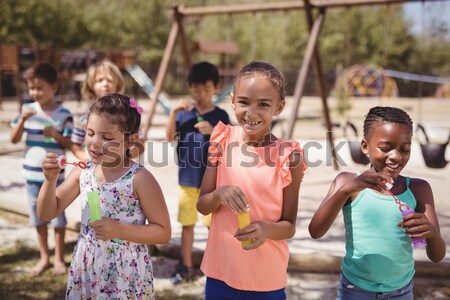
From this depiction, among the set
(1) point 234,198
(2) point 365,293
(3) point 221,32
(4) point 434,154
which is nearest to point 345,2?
(4) point 434,154

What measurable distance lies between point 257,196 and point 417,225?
0.57 m

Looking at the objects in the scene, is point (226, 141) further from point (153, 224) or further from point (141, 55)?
point (141, 55)

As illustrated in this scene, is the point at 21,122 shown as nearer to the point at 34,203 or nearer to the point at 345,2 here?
the point at 34,203

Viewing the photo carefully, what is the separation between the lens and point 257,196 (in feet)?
5.77

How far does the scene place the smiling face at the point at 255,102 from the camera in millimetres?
1735

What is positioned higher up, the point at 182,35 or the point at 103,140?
the point at 182,35

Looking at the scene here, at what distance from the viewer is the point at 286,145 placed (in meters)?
1.80

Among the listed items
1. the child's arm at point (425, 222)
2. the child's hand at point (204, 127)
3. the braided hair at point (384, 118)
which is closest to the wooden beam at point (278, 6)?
the child's hand at point (204, 127)

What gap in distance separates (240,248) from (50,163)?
800 millimetres

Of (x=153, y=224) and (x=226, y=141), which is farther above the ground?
(x=226, y=141)

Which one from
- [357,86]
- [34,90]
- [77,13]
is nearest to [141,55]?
[77,13]

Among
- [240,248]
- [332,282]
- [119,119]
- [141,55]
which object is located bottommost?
[332,282]

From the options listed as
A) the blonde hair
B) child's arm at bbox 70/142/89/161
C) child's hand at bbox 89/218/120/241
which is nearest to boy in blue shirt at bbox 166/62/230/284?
the blonde hair

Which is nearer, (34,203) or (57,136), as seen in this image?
(57,136)
